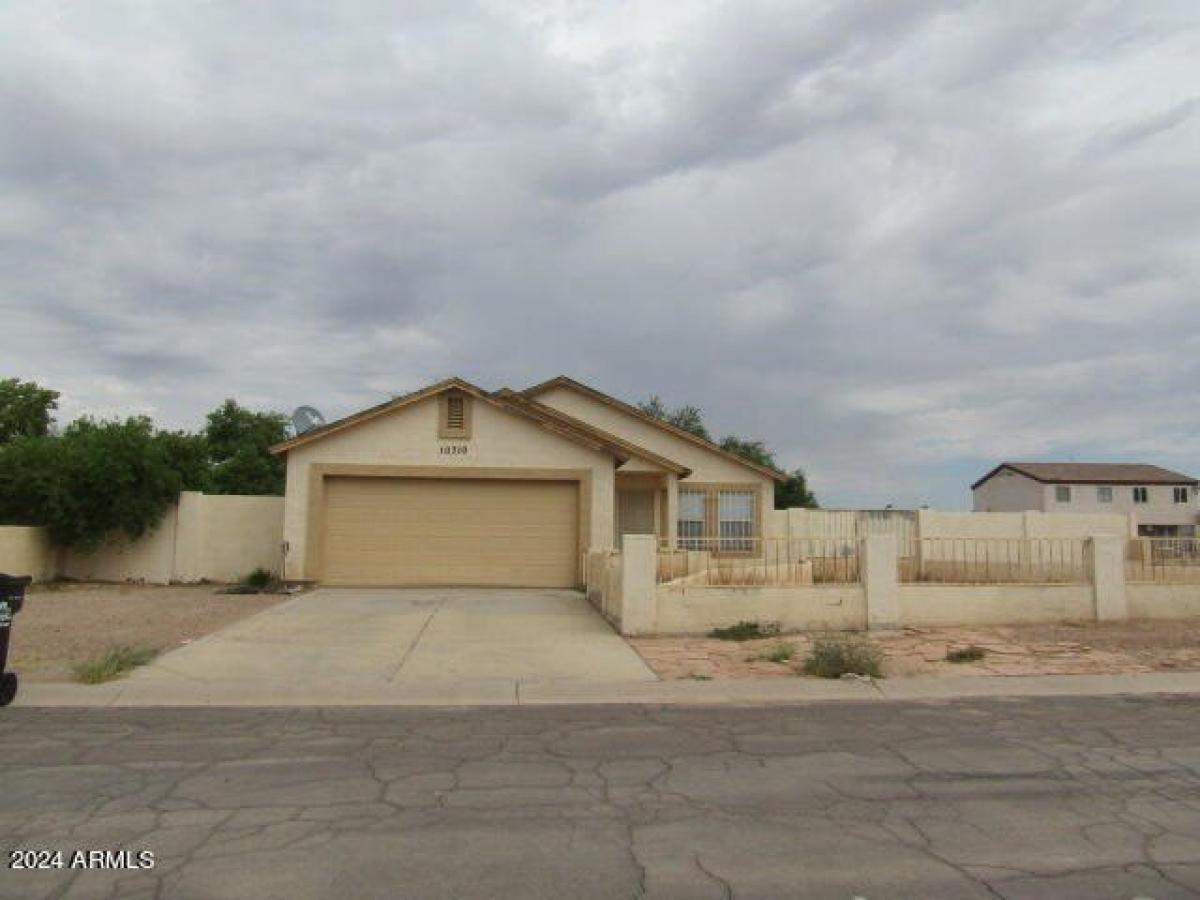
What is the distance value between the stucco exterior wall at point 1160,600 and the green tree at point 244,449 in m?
35.2

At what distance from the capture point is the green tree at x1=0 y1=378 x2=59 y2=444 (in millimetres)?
38156

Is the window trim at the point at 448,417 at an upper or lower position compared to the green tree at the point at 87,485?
upper

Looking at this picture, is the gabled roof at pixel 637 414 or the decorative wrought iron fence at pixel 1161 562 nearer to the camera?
the decorative wrought iron fence at pixel 1161 562

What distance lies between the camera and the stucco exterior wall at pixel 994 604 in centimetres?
1494

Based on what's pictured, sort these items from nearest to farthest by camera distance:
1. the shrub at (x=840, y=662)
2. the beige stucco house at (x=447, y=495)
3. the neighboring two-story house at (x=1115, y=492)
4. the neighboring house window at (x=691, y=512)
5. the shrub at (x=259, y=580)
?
the shrub at (x=840, y=662) → the shrub at (x=259, y=580) → the beige stucco house at (x=447, y=495) → the neighboring house window at (x=691, y=512) → the neighboring two-story house at (x=1115, y=492)

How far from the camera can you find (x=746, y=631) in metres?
14.0

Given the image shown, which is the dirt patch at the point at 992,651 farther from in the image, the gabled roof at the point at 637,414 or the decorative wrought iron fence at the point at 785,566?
the gabled roof at the point at 637,414

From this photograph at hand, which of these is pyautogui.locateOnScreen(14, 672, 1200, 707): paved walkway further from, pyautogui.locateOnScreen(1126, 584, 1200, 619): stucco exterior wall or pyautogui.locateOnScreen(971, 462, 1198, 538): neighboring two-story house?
pyautogui.locateOnScreen(971, 462, 1198, 538): neighboring two-story house

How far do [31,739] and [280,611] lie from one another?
8.69m

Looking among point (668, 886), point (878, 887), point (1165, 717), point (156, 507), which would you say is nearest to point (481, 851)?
point (668, 886)

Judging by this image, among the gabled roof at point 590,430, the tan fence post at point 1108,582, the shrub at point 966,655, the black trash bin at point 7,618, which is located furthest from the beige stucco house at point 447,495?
the black trash bin at point 7,618

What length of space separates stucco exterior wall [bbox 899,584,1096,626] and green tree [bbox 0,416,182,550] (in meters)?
16.5

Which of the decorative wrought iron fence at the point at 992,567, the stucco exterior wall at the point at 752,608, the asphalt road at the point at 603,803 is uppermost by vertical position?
the decorative wrought iron fence at the point at 992,567

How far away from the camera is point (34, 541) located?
2172 cm
